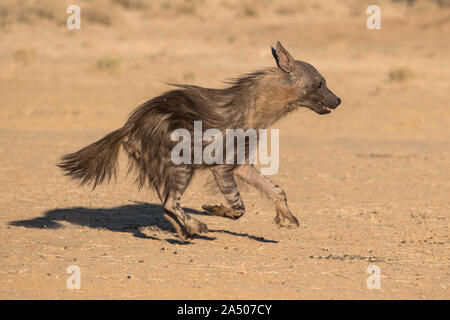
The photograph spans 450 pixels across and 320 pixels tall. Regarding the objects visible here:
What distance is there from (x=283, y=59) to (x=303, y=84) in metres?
0.28

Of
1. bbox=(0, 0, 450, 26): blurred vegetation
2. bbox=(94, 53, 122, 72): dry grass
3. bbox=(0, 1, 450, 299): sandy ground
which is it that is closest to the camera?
bbox=(0, 1, 450, 299): sandy ground

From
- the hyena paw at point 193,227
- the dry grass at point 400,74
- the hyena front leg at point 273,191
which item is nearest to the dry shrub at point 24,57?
the dry grass at point 400,74

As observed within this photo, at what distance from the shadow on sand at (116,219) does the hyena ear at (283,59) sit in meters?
1.59

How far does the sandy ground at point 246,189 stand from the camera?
6508 mm

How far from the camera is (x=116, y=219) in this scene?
8789 mm

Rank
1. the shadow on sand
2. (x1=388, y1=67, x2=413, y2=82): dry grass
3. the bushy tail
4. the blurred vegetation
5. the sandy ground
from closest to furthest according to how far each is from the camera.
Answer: the sandy ground
the bushy tail
the shadow on sand
(x1=388, y1=67, x2=413, y2=82): dry grass
the blurred vegetation

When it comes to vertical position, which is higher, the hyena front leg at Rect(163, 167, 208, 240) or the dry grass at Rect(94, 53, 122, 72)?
the dry grass at Rect(94, 53, 122, 72)

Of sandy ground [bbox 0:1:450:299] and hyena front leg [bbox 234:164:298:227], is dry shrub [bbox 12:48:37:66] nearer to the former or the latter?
sandy ground [bbox 0:1:450:299]

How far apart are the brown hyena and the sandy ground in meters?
0.43

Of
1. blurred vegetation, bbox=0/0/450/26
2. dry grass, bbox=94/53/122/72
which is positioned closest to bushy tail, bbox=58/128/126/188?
dry grass, bbox=94/53/122/72

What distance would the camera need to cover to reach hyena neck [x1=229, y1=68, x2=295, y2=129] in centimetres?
738

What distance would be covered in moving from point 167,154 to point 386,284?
7.05 feet

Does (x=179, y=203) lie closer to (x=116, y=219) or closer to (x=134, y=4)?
(x=116, y=219)

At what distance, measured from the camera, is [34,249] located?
7273 mm
